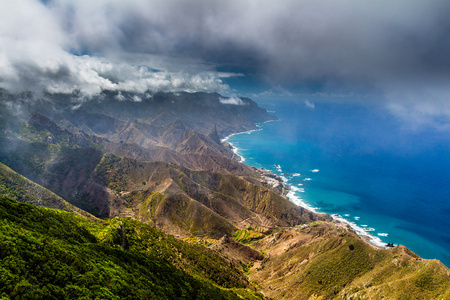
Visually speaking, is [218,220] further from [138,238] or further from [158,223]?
[138,238]

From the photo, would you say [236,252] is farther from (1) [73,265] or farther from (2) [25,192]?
(2) [25,192]

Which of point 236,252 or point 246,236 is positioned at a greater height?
point 246,236

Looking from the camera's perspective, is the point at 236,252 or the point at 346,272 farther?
the point at 236,252

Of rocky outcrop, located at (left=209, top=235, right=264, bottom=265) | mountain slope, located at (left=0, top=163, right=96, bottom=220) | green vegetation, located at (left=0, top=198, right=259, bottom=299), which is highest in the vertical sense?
rocky outcrop, located at (left=209, top=235, right=264, bottom=265)

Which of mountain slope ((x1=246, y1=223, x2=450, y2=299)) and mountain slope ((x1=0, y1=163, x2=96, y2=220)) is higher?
mountain slope ((x1=246, y1=223, x2=450, y2=299))

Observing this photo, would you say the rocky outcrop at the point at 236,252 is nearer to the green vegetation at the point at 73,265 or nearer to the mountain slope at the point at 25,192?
the green vegetation at the point at 73,265

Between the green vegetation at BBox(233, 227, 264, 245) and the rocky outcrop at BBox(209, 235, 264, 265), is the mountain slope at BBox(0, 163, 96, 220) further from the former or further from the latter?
the green vegetation at BBox(233, 227, 264, 245)

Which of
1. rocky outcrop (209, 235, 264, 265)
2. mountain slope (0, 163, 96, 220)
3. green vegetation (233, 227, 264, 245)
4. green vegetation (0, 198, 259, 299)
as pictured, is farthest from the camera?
green vegetation (233, 227, 264, 245)

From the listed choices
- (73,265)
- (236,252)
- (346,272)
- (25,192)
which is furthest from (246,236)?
(25,192)

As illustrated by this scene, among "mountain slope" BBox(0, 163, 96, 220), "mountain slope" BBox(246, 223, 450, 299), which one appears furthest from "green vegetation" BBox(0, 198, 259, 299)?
"mountain slope" BBox(0, 163, 96, 220)

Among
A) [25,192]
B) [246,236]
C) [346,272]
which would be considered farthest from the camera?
[246,236]
